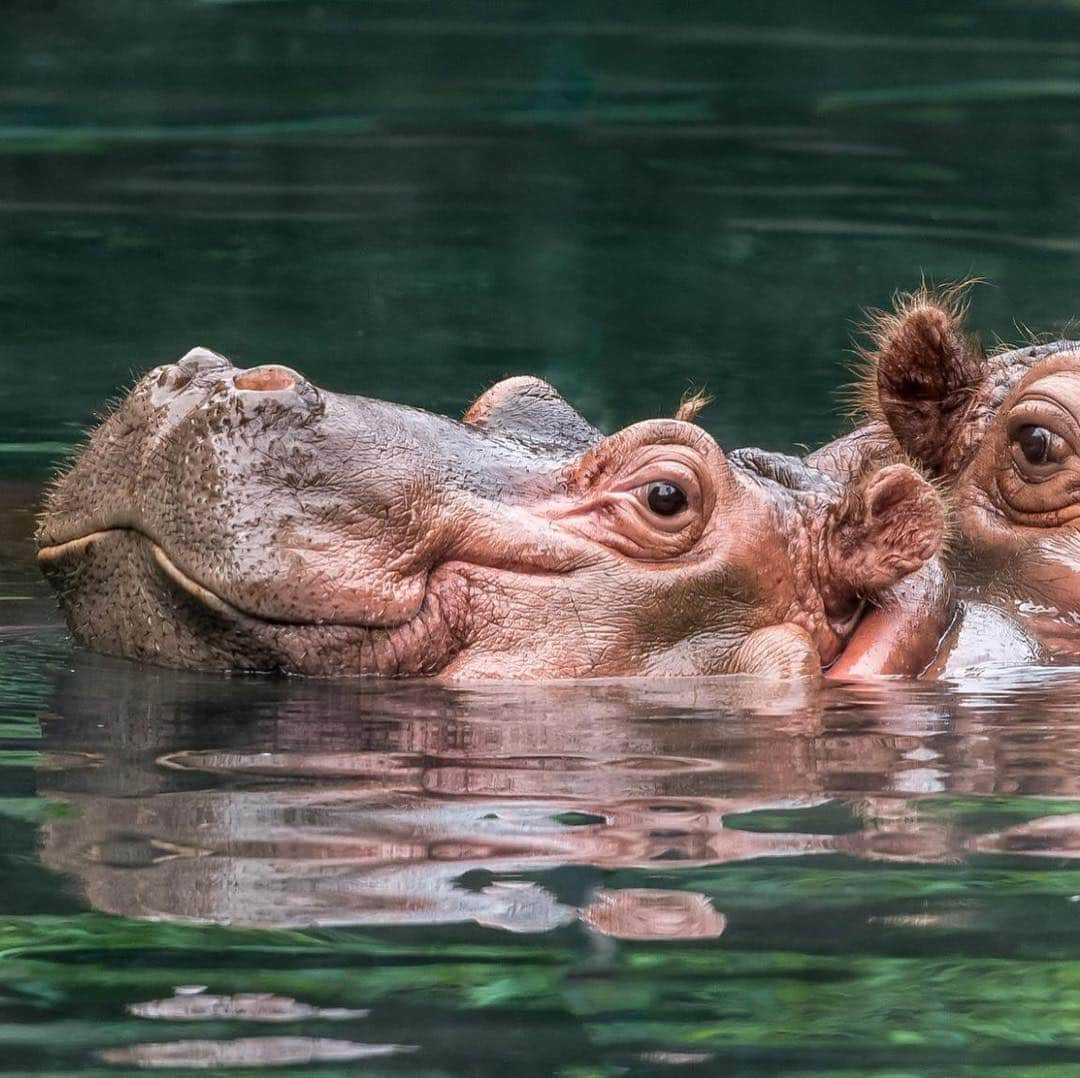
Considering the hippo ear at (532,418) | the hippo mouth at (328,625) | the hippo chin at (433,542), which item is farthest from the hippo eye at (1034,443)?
the hippo mouth at (328,625)

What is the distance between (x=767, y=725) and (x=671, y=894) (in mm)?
1679

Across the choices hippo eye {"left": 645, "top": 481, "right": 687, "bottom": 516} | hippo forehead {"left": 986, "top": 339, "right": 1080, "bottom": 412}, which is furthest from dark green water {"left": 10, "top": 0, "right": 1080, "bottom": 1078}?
hippo forehead {"left": 986, "top": 339, "right": 1080, "bottom": 412}

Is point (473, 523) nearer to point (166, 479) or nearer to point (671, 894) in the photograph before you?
point (166, 479)

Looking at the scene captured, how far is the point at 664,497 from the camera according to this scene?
19.4 ft

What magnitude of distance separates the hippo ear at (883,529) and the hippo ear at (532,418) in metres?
0.70

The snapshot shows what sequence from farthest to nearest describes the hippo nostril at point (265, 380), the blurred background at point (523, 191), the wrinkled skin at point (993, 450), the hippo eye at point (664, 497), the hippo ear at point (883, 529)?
the blurred background at point (523, 191)
the wrinkled skin at point (993, 450)
the hippo ear at point (883, 529)
the hippo eye at point (664, 497)
the hippo nostril at point (265, 380)

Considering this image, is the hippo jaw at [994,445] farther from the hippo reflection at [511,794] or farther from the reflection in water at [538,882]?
the reflection in water at [538,882]

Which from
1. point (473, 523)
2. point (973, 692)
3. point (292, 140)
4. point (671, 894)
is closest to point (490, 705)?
point (473, 523)

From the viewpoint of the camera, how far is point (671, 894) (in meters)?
3.76

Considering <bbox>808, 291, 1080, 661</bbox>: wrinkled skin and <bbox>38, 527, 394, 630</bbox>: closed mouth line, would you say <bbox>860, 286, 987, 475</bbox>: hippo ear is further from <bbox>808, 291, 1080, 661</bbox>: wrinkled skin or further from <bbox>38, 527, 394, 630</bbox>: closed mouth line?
<bbox>38, 527, 394, 630</bbox>: closed mouth line

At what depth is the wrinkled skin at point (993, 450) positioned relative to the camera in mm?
6652

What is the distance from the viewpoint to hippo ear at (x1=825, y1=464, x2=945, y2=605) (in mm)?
6074

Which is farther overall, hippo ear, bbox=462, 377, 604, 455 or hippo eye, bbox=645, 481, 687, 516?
hippo ear, bbox=462, 377, 604, 455

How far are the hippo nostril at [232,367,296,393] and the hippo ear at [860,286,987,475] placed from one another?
217 centimetres
